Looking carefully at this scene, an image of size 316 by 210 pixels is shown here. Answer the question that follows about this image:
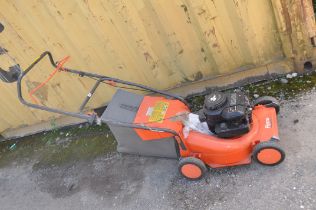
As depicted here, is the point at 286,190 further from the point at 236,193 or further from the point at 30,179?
the point at 30,179

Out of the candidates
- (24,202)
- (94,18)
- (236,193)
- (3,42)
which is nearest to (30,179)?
(24,202)

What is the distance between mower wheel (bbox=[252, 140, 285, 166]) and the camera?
2.87 m

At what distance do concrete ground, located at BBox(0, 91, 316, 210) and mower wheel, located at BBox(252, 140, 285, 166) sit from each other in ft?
0.28

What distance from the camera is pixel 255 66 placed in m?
3.78

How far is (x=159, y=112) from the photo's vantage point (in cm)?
318

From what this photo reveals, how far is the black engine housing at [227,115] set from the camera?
2.86 meters

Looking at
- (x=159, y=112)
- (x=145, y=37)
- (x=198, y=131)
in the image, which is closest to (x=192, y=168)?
(x=198, y=131)

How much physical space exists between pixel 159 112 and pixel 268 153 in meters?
0.95

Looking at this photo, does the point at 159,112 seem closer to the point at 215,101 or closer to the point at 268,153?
the point at 215,101

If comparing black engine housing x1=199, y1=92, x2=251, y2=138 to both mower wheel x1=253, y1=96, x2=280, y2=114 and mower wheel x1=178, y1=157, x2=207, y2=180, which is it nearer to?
mower wheel x1=178, y1=157, x2=207, y2=180

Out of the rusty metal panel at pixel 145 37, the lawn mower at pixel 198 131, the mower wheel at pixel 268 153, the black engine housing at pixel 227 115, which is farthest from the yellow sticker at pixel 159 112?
the mower wheel at pixel 268 153

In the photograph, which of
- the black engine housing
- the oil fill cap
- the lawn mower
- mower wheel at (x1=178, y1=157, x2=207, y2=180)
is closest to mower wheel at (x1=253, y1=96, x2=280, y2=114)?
the lawn mower

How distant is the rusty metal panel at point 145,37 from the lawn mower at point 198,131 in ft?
1.78

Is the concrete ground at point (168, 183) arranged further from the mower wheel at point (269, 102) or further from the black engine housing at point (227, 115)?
the black engine housing at point (227, 115)
